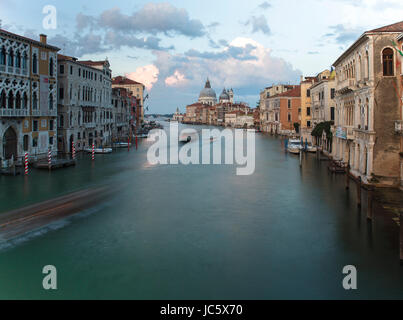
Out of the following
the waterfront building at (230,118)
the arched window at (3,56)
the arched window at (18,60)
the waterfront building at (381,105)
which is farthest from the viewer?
the waterfront building at (230,118)

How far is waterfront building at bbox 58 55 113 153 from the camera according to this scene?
108 feet

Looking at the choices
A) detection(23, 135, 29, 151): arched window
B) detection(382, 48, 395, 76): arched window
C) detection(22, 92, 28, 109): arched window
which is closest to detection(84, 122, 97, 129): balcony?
detection(23, 135, 29, 151): arched window

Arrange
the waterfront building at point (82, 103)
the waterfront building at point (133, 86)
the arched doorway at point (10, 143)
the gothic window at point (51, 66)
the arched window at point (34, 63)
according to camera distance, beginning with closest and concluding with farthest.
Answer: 1. the arched doorway at point (10, 143)
2. the arched window at point (34, 63)
3. the gothic window at point (51, 66)
4. the waterfront building at point (82, 103)
5. the waterfront building at point (133, 86)

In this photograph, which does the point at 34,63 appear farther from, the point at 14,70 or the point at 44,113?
the point at 44,113

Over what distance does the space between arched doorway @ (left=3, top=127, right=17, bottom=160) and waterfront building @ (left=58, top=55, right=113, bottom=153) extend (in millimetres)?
7951

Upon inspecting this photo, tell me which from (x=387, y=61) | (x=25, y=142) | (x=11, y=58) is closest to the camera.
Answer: (x=387, y=61)

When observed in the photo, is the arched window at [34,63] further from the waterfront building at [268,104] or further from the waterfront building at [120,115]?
the waterfront building at [268,104]

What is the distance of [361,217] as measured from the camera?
47.4 ft

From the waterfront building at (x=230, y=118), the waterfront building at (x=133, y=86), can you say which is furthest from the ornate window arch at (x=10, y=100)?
the waterfront building at (x=230, y=118)

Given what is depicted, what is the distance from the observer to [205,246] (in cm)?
1158

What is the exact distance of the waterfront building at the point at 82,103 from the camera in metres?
33.0

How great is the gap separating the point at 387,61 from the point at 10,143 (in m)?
23.0

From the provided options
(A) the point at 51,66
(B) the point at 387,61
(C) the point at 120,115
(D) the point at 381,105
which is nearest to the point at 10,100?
(A) the point at 51,66

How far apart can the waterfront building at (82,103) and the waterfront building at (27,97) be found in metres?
2.94
